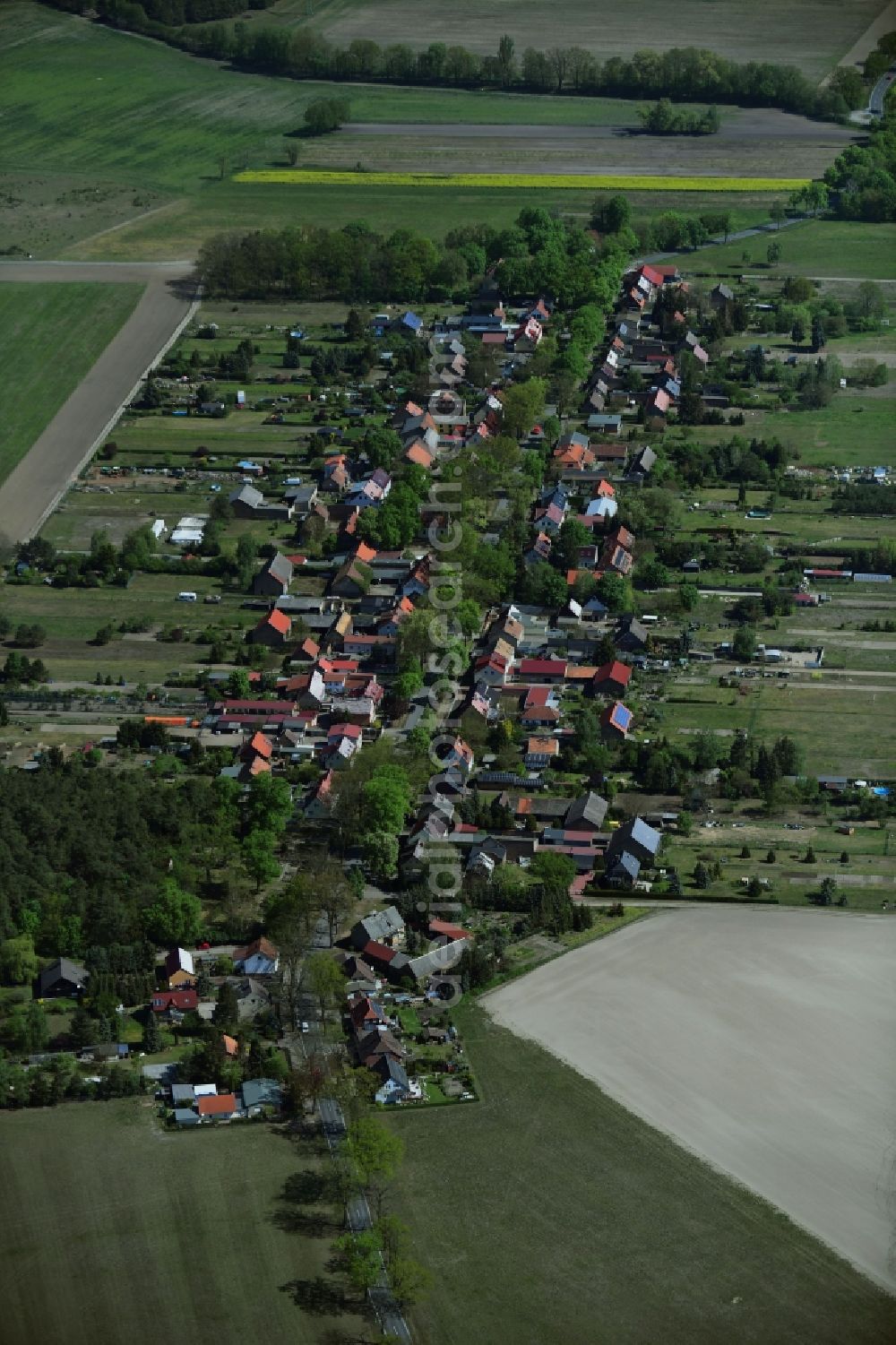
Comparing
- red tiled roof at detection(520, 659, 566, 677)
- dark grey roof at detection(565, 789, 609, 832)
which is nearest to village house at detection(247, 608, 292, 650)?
red tiled roof at detection(520, 659, 566, 677)

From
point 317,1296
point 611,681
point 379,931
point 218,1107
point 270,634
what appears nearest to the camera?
point 317,1296

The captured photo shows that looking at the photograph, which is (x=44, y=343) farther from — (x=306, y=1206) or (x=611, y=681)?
(x=306, y=1206)

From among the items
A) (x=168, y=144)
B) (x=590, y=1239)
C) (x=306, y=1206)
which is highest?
(x=168, y=144)

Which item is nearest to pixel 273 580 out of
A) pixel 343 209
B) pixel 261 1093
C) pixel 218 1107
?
pixel 261 1093

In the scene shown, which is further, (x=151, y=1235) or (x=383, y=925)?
(x=383, y=925)

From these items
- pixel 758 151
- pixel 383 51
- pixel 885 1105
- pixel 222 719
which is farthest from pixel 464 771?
pixel 383 51

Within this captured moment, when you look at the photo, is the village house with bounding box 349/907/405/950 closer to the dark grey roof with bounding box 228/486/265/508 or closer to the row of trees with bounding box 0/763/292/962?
the row of trees with bounding box 0/763/292/962
